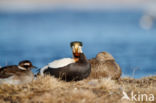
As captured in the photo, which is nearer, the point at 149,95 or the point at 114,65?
the point at 149,95

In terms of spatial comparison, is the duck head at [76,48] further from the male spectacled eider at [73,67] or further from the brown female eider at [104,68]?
the brown female eider at [104,68]

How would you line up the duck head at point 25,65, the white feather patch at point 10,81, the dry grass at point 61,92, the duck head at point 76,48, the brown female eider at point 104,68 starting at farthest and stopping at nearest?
the brown female eider at point 104,68
the duck head at point 76,48
the duck head at point 25,65
the white feather patch at point 10,81
the dry grass at point 61,92

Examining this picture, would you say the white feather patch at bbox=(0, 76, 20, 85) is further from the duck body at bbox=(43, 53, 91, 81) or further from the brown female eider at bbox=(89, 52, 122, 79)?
the brown female eider at bbox=(89, 52, 122, 79)

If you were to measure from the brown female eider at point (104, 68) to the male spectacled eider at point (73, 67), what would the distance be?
1.62 meters

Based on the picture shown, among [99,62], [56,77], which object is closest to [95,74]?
[99,62]

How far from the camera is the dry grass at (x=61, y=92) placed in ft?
20.5

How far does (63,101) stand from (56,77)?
1.44 metres

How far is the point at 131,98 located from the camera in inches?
269

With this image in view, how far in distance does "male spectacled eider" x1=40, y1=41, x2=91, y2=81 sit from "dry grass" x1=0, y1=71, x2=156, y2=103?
0.49 ft

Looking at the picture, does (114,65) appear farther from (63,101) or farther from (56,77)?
(63,101)

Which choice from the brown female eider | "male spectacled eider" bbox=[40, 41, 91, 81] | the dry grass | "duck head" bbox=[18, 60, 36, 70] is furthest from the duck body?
the brown female eider

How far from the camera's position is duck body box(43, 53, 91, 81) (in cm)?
739

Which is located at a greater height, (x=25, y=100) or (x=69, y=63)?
(x=69, y=63)

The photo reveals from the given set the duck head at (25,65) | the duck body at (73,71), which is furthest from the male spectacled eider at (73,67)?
the duck head at (25,65)
